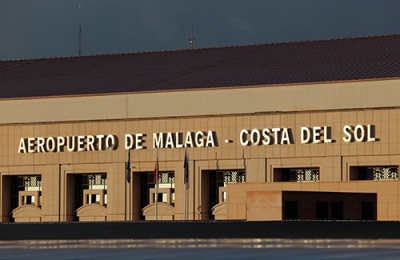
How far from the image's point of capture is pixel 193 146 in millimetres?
103562

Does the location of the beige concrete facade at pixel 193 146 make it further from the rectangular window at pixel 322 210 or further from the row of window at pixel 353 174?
the rectangular window at pixel 322 210

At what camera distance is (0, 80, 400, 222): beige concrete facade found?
9794cm

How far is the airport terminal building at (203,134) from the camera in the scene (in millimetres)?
98250

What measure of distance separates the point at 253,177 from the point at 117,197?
11.4 metres

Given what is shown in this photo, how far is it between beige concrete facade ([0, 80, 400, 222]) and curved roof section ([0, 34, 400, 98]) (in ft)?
4.39

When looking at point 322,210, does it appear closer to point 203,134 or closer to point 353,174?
point 353,174

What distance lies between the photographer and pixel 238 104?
102m

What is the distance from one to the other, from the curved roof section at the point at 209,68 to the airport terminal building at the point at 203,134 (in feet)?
0.81

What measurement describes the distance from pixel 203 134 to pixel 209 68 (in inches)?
406

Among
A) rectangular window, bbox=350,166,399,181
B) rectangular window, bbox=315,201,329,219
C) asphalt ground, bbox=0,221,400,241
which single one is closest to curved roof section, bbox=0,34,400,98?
rectangular window, bbox=350,166,399,181
